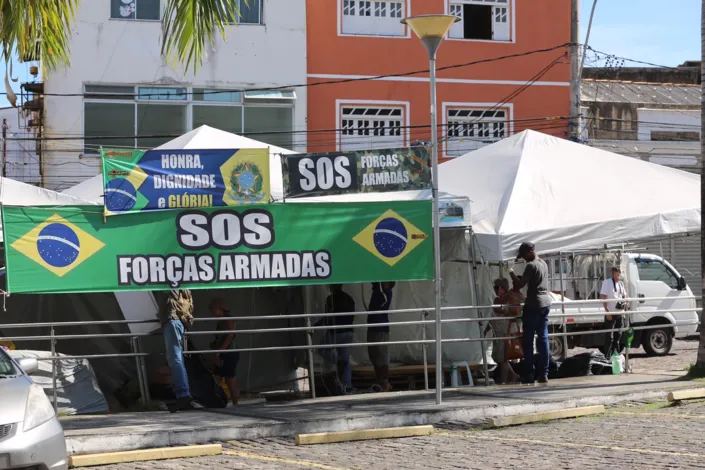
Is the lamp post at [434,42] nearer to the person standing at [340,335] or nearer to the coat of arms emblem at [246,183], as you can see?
the coat of arms emblem at [246,183]

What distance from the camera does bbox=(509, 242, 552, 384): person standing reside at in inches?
548

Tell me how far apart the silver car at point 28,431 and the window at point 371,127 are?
2083 cm

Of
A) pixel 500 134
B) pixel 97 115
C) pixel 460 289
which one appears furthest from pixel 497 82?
pixel 460 289

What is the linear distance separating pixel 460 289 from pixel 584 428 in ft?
17.4

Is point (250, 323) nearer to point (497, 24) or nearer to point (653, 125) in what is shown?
point (497, 24)

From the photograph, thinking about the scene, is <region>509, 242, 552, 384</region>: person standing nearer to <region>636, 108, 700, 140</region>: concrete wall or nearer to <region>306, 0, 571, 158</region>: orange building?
<region>306, 0, 571, 158</region>: orange building

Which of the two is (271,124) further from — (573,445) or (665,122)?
(573,445)

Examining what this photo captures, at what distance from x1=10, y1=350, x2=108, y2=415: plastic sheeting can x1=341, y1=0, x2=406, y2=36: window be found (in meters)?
17.9

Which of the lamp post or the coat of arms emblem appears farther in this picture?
the coat of arms emblem

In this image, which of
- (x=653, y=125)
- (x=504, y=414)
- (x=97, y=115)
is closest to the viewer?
(x=504, y=414)

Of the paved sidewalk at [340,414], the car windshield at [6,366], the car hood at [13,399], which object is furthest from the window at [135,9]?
the car hood at [13,399]

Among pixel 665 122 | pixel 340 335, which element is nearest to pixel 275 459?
pixel 340 335

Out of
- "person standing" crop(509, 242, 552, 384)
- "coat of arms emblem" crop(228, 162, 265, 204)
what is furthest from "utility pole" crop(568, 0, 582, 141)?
"coat of arms emblem" crop(228, 162, 265, 204)

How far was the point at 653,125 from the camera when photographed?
3325cm
